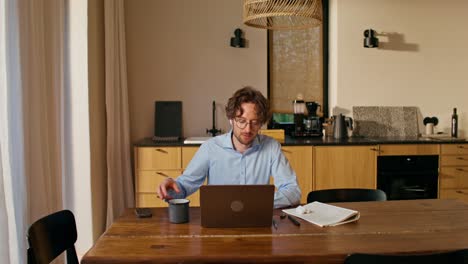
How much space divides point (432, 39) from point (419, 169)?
147 centimetres

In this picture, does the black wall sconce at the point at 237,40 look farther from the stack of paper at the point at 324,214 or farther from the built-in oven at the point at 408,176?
the stack of paper at the point at 324,214

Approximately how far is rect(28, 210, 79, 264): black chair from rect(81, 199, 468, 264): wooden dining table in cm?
21

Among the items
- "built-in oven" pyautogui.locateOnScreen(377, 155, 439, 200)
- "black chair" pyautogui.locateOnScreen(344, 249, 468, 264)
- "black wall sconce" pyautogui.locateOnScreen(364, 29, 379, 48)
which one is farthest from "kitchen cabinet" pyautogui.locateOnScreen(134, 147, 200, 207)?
"black chair" pyautogui.locateOnScreen(344, 249, 468, 264)

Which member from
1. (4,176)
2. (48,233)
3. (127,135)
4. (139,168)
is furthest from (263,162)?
(127,135)

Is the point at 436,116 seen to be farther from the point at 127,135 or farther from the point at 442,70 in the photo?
the point at 127,135

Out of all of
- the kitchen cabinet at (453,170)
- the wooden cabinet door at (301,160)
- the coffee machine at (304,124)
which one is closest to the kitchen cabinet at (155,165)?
the wooden cabinet door at (301,160)

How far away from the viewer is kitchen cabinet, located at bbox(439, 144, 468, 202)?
13.3 feet

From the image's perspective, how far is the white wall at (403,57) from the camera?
14.6 ft

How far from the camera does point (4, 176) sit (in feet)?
6.80

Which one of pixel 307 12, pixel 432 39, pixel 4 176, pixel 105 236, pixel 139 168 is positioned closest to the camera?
pixel 105 236

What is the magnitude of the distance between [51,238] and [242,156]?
106 centimetres

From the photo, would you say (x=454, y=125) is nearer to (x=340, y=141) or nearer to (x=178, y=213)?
(x=340, y=141)

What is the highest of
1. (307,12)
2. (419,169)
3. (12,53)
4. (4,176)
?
(307,12)

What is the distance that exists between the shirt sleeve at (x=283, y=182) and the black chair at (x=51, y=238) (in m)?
0.96
